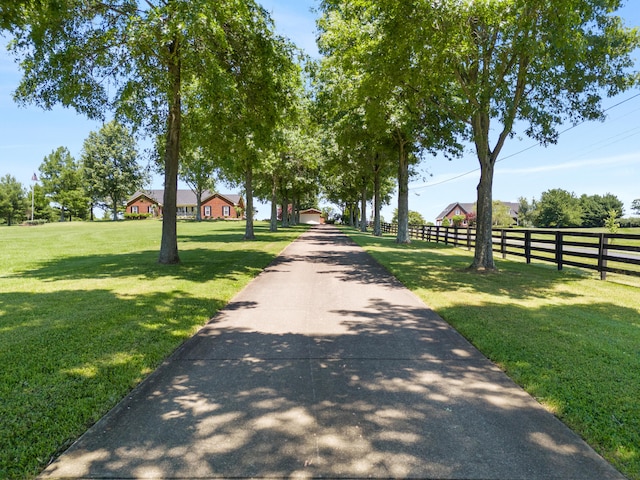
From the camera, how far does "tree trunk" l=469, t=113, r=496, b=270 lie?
43.3 feet

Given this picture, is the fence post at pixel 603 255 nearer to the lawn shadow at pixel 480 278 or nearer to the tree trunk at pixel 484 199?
the lawn shadow at pixel 480 278

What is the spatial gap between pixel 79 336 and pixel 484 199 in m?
12.1

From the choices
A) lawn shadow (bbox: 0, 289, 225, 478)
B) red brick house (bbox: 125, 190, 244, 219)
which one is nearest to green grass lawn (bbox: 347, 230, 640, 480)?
lawn shadow (bbox: 0, 289, 225, 478)

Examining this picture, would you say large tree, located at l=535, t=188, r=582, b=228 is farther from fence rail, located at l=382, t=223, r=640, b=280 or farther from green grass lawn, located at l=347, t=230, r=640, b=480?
green grass lawn, located at l=347, t=230, r=640, b=480

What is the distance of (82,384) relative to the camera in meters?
4.08

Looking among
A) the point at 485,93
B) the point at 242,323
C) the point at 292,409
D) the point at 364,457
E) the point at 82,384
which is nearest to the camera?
the point at 364,457

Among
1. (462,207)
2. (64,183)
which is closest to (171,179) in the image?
(64,183)

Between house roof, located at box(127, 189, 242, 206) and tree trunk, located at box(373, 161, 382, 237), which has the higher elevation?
house roof, located at box(127, 189, 242, 206)

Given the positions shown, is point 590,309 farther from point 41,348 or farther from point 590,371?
point 41,348

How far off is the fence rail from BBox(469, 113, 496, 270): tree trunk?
2163 mm

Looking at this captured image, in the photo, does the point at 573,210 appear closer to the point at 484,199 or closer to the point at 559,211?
the point at 559,211

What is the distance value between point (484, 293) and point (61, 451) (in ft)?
28.1

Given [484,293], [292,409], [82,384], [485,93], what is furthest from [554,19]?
[82,384]

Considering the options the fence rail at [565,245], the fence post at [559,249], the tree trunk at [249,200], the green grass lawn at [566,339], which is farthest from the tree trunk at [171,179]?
the fence post at [559,249]
